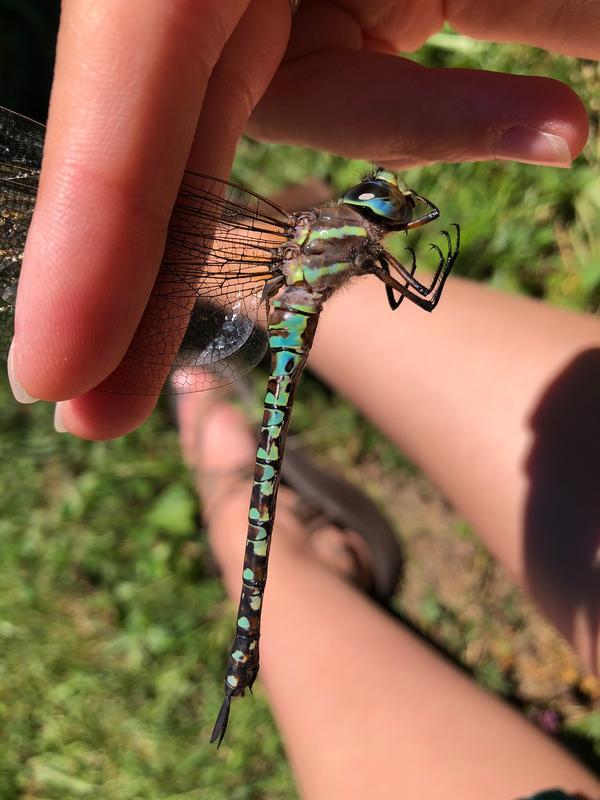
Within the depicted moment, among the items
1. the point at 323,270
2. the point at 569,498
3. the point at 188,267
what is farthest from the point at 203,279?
the point at 569,498

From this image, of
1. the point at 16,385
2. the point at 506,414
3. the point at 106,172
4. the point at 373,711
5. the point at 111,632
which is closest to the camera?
the point at 106,172

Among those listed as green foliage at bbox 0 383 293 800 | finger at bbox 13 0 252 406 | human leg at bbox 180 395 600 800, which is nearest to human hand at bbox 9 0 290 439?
finger at bbox 13 0 252 406

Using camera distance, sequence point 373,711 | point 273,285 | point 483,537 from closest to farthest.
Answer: point 273,285
point 373,711
point 483,537

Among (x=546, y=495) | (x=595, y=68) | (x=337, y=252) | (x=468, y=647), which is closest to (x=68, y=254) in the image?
(x=337, y=252)

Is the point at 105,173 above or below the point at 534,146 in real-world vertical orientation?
below

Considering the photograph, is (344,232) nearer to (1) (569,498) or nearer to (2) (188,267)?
(2) (188,267)

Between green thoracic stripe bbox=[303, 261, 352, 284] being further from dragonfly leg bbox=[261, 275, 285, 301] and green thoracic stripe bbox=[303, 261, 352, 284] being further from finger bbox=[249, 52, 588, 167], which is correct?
finger bbox=[249, 52, 588, 167]

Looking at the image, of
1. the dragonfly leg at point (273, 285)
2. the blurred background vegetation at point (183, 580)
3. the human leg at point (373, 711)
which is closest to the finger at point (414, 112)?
the dragonfly leg at point (273, 285)

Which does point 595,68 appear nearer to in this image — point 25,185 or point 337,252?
point 337,252
